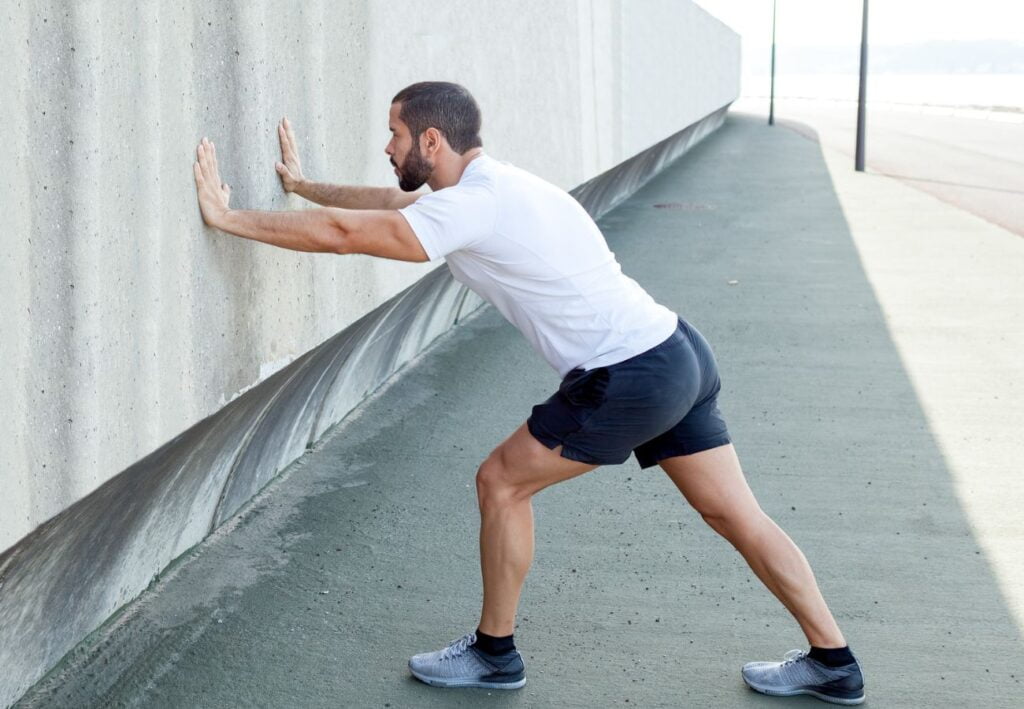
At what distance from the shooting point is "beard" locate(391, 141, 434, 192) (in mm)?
3635

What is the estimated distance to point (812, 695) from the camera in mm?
3850

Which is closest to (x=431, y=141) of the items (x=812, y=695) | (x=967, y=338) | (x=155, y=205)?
(x=155, y=205)

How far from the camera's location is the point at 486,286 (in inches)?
143

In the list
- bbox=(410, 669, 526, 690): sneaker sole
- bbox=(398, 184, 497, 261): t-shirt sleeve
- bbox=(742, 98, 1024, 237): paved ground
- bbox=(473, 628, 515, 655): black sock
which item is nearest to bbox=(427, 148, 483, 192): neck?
bbox=(398, 184, 497, 261): t-shirt sleeve

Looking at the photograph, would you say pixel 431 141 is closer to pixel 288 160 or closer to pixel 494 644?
pixel 288 160

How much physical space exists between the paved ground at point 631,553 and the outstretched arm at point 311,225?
130cm

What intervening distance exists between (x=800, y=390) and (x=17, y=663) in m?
4.84

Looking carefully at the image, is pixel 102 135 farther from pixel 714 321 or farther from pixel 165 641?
pixel 714 321

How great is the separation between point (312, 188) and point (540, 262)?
128 cm

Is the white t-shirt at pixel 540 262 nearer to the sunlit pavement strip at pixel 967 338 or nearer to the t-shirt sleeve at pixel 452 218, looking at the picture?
the t-shirt sleeve at pixel 452 218

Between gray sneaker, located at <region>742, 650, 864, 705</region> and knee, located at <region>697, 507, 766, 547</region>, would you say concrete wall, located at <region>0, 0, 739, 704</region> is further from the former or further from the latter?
gray sneaker, located at <region>742, 650, 864, 705</region>

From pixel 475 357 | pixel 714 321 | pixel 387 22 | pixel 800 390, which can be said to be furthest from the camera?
pixel 714 321

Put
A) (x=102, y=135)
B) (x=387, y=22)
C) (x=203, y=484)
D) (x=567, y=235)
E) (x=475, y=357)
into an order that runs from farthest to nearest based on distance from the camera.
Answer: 1. (x=475, y=357)
2. (x=387, y=22)
3. (x=203, y=484)
4. (x=567, y=235)
5. (x=102, y=135)

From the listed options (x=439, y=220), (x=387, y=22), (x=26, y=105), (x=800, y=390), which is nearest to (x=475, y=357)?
(x=800, y=390)
